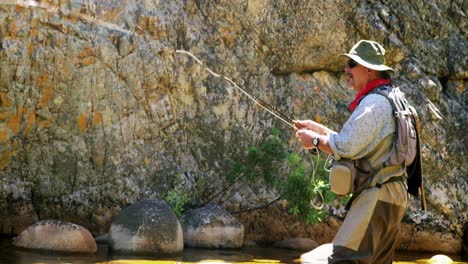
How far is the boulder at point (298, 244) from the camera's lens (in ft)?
36.9

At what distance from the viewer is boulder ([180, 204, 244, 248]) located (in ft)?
34.1

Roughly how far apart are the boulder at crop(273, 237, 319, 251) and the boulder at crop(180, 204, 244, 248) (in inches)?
36.5

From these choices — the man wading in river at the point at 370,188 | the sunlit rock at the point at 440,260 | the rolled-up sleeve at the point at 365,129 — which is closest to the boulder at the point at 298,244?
the sunlit rock at the point at 440,260

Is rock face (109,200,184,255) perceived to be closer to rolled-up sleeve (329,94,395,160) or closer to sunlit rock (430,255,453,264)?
sunlit rock (430,255,453,264)

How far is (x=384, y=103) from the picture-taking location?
174 inches

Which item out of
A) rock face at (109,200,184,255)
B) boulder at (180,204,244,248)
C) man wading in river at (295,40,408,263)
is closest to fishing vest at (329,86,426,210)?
man wading in river at (295,40,408,263)

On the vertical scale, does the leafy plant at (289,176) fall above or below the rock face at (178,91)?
below

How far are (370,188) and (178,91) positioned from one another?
735 cm

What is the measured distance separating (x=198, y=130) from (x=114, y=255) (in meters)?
3.27

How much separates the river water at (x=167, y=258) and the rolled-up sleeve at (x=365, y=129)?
4.44 m

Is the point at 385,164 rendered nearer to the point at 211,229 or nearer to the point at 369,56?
the point at 369,56

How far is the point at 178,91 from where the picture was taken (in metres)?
11.6

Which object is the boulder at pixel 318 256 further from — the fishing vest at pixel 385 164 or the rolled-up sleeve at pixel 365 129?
the rolled-up sleeve at pixel 365 129

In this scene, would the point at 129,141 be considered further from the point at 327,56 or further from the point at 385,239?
the point at 385,239
